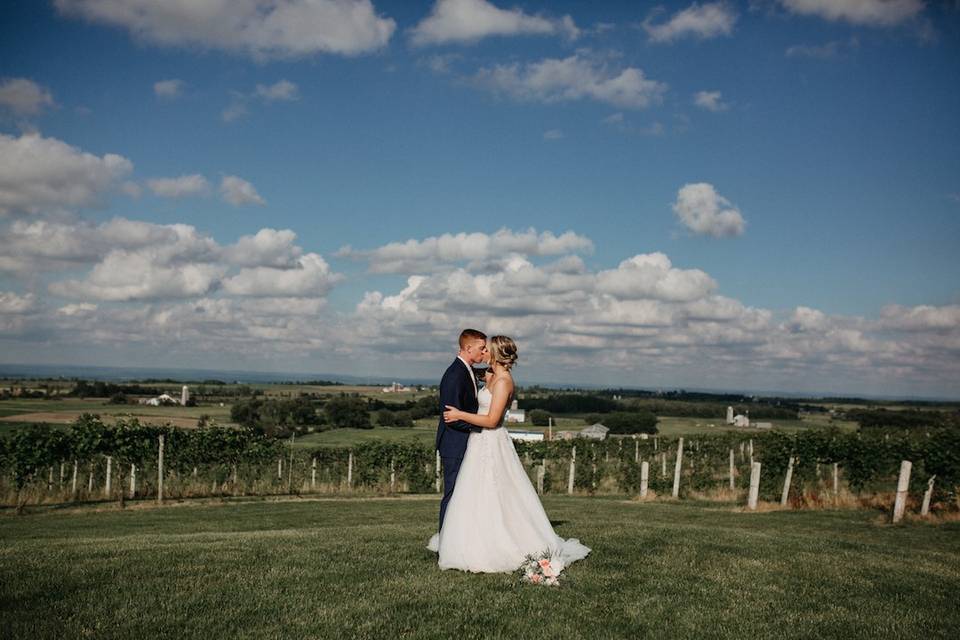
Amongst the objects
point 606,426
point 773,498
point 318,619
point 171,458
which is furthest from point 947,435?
point 606,426

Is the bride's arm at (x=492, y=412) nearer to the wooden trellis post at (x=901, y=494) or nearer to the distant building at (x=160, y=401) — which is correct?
the wooden trellis post at (x=901, y=494)

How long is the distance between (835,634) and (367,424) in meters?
85.8

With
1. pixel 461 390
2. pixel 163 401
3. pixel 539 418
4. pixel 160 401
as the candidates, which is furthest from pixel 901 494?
pixel 163 401

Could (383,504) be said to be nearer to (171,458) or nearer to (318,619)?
(171,458)

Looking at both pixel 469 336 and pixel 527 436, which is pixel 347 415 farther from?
pixel 469 336

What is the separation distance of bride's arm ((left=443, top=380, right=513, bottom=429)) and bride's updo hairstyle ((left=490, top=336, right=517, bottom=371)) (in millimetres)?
241

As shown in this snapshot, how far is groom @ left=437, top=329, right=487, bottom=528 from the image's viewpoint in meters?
8.67

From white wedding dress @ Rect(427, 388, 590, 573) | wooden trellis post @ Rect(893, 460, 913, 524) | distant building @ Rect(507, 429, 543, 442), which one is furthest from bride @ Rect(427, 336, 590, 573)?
distant building @ Rect(507, 429, 543, 442)

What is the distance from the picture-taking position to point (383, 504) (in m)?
28.9

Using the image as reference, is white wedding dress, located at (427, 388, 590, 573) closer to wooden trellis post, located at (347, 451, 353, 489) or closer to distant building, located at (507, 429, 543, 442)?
wooden trellis post, located at (347, 451, 353, 489)

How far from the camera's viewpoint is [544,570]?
25.2ft


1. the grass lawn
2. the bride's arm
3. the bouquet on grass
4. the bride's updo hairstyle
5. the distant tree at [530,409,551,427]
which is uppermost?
the bride's updo hairstyle

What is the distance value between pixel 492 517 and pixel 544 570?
107 cm

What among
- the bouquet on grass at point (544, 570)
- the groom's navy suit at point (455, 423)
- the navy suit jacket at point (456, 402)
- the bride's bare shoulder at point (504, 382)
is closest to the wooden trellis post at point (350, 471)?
the groom's navy suit at point (455, 423)
